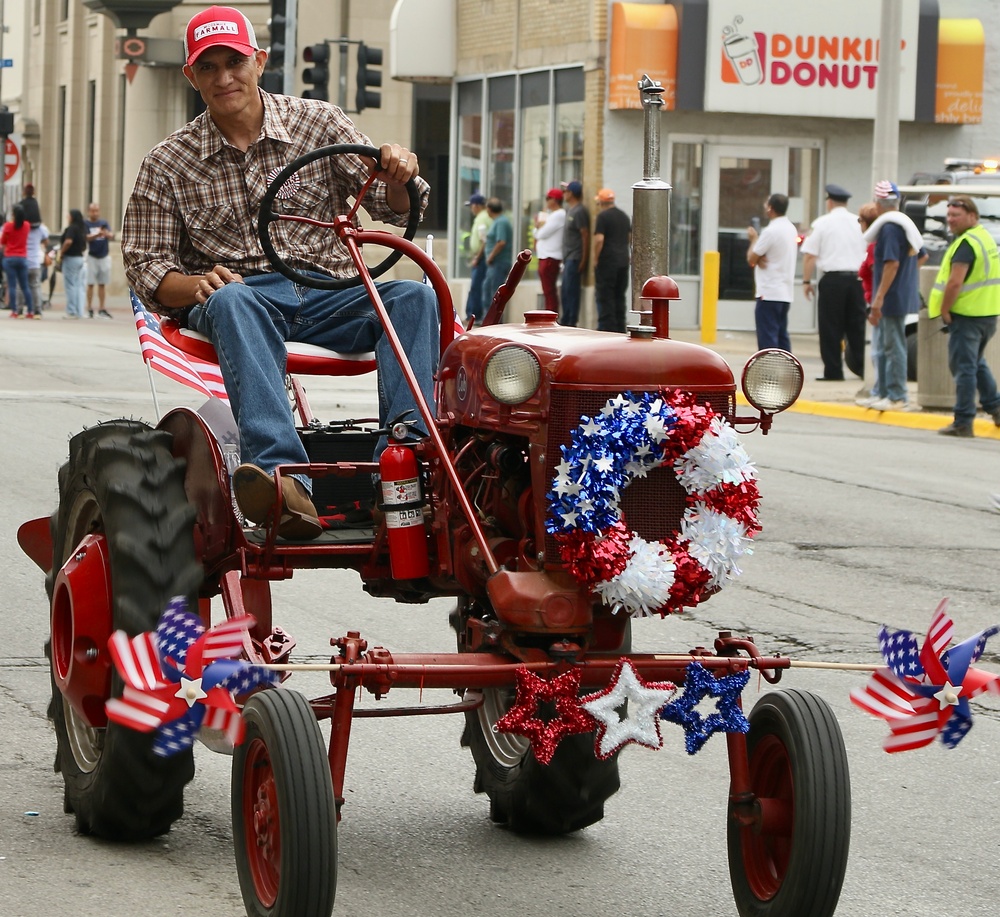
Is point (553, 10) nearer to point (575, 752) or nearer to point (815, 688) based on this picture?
point (815, 688)

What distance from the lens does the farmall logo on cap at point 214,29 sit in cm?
540

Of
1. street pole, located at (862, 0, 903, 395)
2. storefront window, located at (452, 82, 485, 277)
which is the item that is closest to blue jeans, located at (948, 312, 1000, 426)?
street pole, located at (862, 0, 903, 395)

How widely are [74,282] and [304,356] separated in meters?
25.8

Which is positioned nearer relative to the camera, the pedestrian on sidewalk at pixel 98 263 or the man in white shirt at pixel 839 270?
Result: the man in white shirt at pixel 839 270

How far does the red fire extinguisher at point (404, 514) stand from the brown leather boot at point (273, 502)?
10.3 inches

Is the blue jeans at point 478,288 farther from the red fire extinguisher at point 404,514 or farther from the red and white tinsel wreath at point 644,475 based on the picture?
the red and white tinsel wreath at point 644,475

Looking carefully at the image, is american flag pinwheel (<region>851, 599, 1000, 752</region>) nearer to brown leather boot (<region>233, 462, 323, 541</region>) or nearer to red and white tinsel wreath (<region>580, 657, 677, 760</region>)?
red and white tinsel wreath (<region>580, 657, 677, 760</region>)

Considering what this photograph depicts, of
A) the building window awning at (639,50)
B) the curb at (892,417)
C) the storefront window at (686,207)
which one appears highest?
the building window awning at (639,50)

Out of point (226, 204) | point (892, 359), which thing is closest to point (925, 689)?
point (226, 204)

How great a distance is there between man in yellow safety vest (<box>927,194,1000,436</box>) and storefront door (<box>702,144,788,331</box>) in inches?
475

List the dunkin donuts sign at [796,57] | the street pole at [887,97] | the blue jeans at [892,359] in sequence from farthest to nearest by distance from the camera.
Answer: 1. the dunkin donuts sign at [796,57]
2. the street pole at [887,97]
3. the blue jeans at [892,359]

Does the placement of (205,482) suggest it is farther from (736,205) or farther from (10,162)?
(10,162)

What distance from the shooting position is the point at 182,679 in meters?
3.82

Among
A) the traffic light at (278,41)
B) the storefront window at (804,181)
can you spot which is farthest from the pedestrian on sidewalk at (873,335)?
the storefront window at (804,181)
